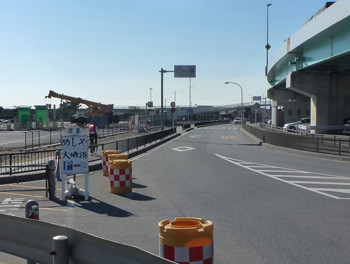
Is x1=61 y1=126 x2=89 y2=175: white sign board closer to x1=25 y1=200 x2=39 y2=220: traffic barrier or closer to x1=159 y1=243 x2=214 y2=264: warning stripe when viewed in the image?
x1=25 y1=200 x2=39 y2=220: traffic barrier

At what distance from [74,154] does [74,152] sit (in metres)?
0.05

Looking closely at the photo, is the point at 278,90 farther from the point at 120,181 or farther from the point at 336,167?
the point at 120,181

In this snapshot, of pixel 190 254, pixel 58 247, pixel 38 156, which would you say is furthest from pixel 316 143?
pixel 58 247

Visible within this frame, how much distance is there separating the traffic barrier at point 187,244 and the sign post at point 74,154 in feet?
23.8

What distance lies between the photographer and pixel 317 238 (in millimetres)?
7738

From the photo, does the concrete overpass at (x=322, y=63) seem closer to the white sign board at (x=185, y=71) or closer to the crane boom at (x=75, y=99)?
the white sign board at (x=185, y=71)

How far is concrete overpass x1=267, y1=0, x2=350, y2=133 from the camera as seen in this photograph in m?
27.2

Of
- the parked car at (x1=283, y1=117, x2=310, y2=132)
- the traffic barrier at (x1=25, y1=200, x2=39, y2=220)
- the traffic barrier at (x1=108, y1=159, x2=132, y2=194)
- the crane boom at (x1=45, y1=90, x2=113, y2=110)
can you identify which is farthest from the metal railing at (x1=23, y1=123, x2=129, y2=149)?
the traffic barrier at (x1=25, y1=200, x2=39, y2=220)

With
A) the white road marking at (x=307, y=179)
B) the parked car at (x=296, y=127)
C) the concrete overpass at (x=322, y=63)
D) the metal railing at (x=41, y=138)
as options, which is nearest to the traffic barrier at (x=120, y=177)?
the white road marking at (x=307, y=179)

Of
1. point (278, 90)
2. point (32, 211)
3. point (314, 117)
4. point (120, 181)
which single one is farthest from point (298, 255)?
point (278, 90)

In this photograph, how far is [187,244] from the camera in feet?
14.9

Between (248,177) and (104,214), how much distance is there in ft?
25.4

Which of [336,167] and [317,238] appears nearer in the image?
[317,238]

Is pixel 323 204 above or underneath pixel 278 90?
underneath
